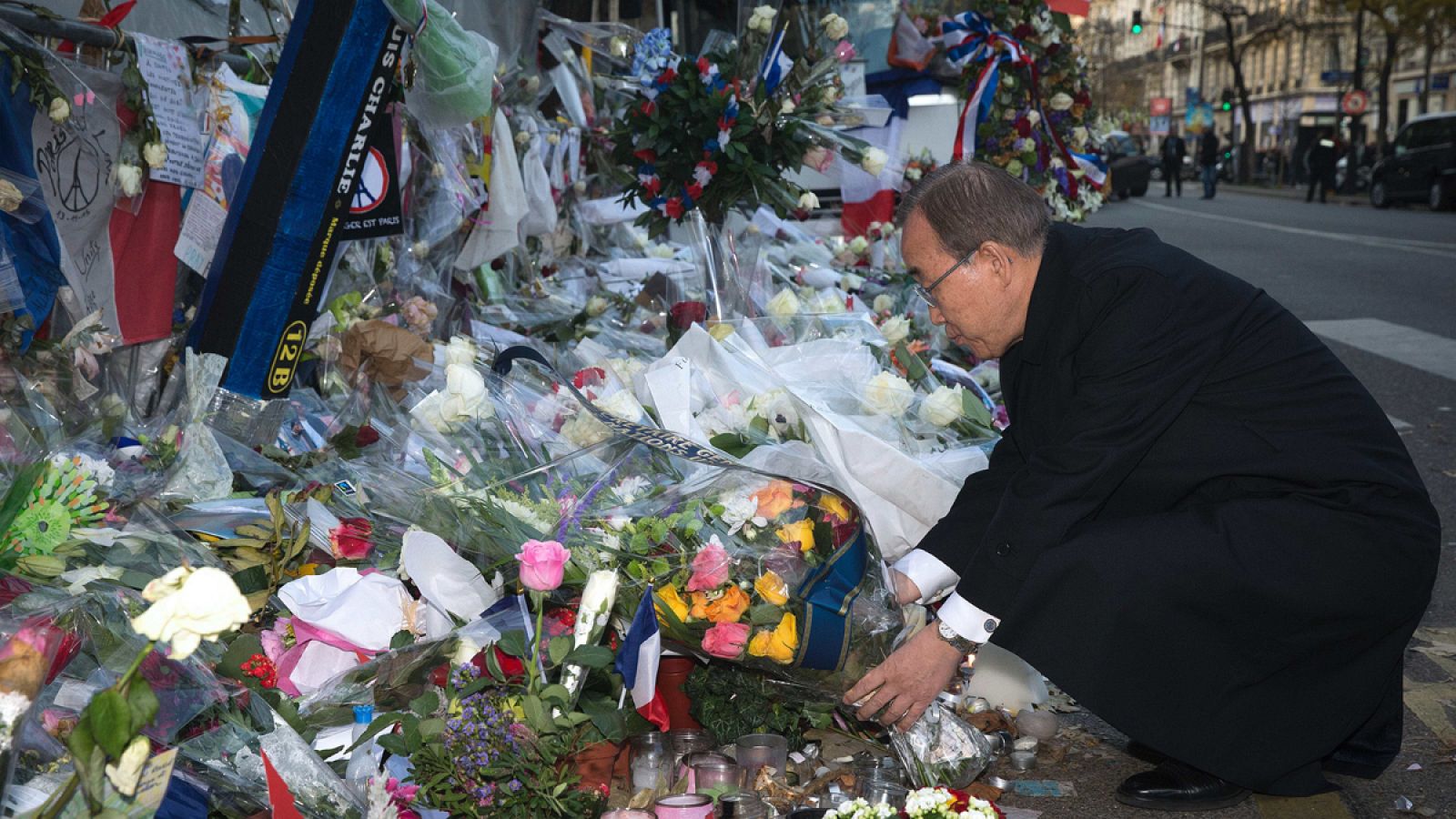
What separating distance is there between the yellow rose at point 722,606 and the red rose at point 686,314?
8.73 feet

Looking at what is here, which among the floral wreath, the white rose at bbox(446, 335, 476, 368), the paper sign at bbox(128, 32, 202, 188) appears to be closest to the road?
the white rose at bbox(446, 335, 476, 368)

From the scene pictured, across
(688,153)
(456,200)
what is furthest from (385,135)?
(688,153)

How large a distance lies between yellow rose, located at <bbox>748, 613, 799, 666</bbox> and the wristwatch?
10.7 inches

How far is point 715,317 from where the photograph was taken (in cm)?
526

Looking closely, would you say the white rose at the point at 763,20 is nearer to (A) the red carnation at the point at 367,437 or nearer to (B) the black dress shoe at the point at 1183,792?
(A) the red carnation at the point at 367,437

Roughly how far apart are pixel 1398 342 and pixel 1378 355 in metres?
0.51

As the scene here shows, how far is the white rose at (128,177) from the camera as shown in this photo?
3654 millimetres

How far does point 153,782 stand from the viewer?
1.51 metres

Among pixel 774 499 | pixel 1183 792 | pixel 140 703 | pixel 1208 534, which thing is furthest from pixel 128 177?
pixel 1183 792

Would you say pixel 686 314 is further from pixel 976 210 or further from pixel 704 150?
pixel 976 210

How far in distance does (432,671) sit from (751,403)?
1.29m

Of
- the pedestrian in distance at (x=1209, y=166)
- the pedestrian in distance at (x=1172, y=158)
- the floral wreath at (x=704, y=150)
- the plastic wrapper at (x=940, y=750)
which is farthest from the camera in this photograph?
the pedestrian in distance at (x=1172, y=158)

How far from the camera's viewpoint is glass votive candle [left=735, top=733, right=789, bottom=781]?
277cm

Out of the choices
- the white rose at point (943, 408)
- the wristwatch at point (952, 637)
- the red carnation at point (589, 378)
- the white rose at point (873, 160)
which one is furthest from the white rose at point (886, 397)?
the white rose at point (873, 160)
